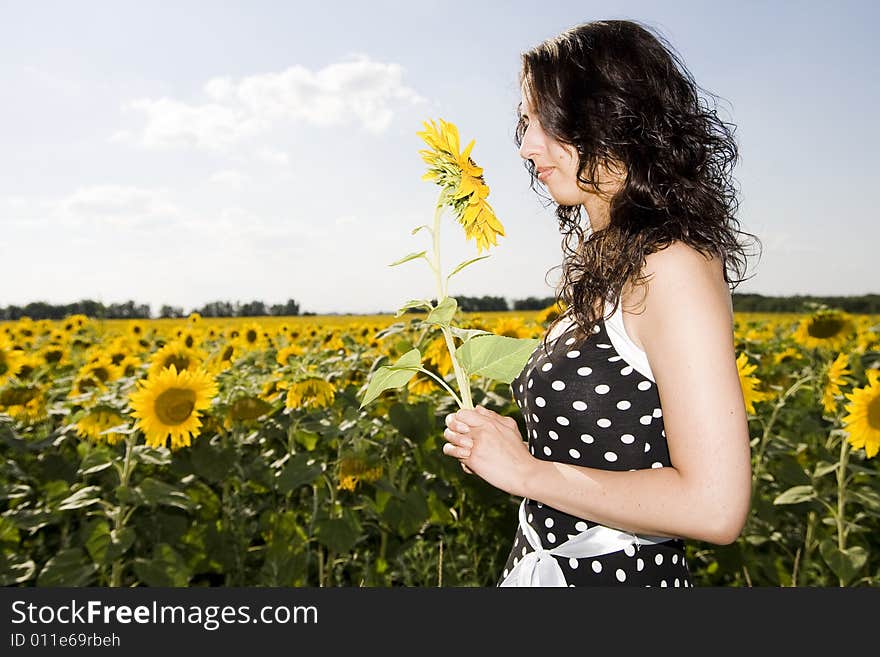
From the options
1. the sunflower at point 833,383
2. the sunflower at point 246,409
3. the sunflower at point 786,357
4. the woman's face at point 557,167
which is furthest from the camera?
the sunflower at point 786,357

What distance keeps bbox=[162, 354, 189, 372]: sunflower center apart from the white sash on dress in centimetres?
216

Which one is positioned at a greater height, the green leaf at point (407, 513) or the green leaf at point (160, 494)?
the green leaf at point (160, 494)

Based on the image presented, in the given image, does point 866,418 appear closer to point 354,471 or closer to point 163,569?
point 354,471

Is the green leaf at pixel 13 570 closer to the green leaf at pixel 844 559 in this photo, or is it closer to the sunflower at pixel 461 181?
the sunflower at pixel 461 181

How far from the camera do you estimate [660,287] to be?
120 centimetres

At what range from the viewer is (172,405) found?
9.33 ft

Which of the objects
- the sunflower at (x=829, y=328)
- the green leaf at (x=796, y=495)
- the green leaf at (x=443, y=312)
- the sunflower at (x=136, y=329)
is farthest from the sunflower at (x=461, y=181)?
the sunflower at (x=136, y=329)

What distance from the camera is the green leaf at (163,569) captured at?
2.61 meters

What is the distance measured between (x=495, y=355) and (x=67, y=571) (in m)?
2.00

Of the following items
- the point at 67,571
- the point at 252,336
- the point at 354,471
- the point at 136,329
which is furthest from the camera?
the point at 136,329

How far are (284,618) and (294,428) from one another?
47.0 inches

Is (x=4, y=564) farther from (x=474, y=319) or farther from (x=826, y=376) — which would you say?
(x=826, y=376)

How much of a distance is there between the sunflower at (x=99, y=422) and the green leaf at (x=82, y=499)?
7.7 inches

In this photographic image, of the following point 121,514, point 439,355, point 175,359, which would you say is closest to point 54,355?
point 175,359
